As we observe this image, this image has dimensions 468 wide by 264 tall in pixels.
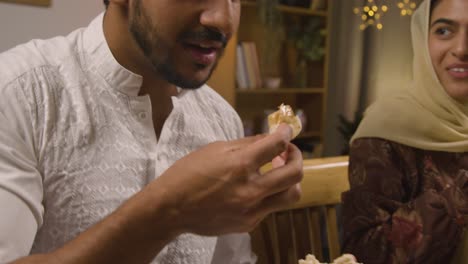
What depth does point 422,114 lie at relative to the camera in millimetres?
1385

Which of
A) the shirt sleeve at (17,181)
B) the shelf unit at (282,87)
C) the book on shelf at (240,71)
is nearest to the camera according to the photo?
the shirt sleeve at (17,181)

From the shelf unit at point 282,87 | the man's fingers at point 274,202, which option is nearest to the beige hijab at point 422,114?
the man's fingers at point 274,202

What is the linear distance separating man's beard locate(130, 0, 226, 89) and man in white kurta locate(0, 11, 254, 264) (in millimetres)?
75

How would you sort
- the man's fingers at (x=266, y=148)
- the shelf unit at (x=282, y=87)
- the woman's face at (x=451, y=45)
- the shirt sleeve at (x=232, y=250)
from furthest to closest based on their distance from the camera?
the shelf unit at (x=282, y=87), the woman's face at (x=451, y=45), the shirt sleeve at (x=232, y=250), the man's fingers at (x=266, y=148)

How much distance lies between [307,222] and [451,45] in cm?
62

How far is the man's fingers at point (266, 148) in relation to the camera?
1.86 ft

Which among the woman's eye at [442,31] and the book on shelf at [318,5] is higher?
the woman's eye at [442,31]

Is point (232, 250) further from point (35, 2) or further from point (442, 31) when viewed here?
point (35, 2)

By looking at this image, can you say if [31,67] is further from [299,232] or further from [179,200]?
[299,232]

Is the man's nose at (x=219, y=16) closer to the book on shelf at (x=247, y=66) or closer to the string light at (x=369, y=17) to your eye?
the book on shelf at (x=247, y=66)

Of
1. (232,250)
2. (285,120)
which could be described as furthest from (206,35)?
(232,250)

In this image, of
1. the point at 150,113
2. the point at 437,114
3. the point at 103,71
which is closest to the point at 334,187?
the point at 437,114

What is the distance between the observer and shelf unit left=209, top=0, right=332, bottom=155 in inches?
112

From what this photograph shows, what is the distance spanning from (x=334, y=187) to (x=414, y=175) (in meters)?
0.22
